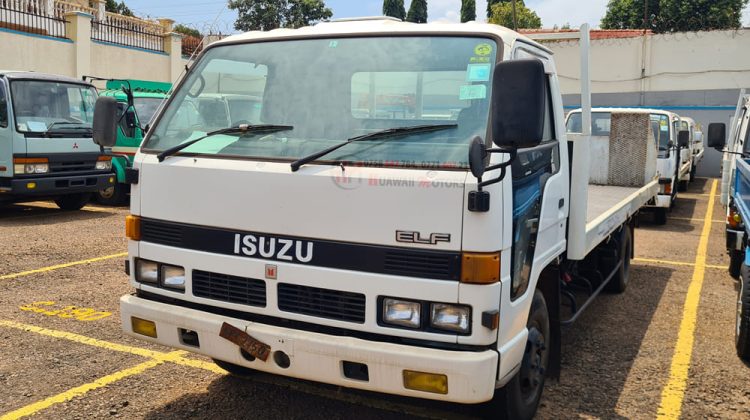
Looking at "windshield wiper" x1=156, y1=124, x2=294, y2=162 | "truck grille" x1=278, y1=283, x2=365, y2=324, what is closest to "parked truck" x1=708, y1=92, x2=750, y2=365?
"truck grille" x1=278, y1=283, x2=365, y2=324

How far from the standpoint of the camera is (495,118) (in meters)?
2.87

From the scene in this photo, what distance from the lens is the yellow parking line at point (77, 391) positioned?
3830 mm

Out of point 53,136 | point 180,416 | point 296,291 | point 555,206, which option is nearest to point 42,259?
point 53,136

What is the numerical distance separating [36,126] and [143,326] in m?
8.26

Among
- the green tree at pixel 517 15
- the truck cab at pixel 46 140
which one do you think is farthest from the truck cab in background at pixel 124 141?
the green tree at pixel 517 15

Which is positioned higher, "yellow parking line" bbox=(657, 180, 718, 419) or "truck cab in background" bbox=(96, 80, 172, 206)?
"truck cab in background" bbox=(96, 80, 172, 206)

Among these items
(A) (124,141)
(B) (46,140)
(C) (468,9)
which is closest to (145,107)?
(A) (124,141)

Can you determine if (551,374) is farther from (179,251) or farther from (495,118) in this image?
(179,251)

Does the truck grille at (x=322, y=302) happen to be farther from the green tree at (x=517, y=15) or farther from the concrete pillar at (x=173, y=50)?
the green tree at (x=517, y=15)

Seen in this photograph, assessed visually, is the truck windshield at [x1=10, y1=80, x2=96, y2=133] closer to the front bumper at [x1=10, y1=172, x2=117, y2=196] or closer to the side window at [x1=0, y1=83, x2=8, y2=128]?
the side window at [x1=0, y1=83, x2=8, y2=128]

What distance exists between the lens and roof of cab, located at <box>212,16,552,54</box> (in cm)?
347

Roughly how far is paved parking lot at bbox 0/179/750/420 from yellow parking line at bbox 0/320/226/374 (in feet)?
0.05

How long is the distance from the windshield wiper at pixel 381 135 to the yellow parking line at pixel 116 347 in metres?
1.93

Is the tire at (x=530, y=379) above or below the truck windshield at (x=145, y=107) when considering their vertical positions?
below
